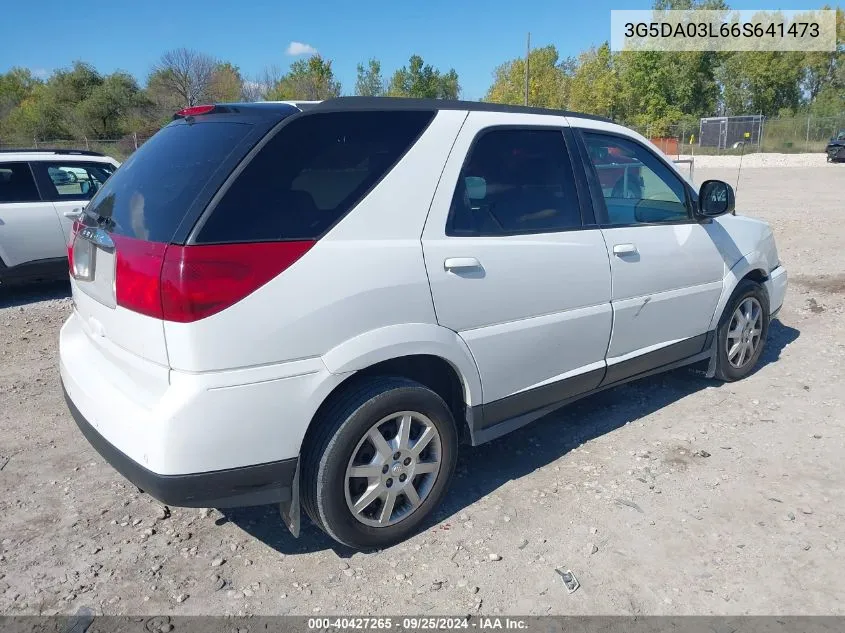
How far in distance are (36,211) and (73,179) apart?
656 mm

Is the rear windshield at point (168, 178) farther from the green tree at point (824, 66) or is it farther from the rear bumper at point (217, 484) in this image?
the green tree at point (824, 66)

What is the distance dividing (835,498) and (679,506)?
819mm

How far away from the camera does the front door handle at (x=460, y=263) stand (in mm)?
2820

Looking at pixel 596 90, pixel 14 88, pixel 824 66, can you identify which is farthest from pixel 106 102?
pixel 824 66

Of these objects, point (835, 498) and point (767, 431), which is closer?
point (835, 498)

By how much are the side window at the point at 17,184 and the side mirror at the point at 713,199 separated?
7.06 meters

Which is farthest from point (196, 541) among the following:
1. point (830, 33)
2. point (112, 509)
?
point (830, 33)

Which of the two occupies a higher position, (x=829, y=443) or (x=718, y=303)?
(x=718, y=303)

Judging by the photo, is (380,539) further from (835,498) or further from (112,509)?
(835,498)

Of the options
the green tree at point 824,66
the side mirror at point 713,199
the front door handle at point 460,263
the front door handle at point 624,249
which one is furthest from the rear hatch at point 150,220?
the green tree at point 824,66

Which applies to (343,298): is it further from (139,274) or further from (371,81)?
(371,81)

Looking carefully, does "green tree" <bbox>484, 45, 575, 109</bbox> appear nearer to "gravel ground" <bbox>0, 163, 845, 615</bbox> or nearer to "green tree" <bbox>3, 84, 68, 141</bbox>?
"green tree" <bbox>3, 84, 68, 141</bbox>

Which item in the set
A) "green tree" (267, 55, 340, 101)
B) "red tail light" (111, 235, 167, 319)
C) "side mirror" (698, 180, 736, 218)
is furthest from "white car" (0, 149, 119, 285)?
"green tree" (267, 55, 340, 101)

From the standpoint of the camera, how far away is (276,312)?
7.68 feet
